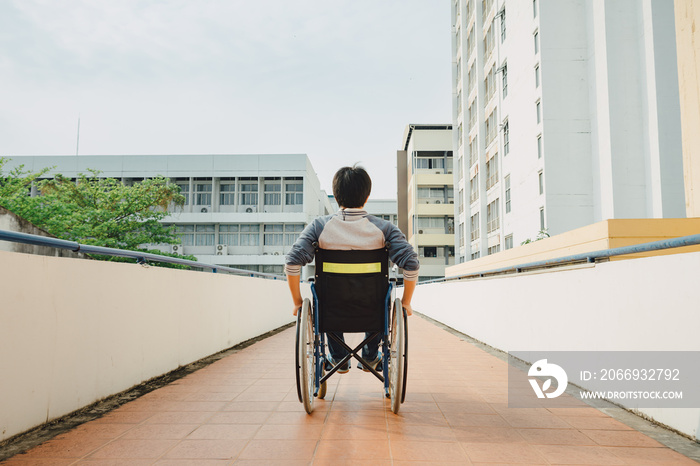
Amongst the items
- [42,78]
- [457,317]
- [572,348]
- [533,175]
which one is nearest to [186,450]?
[572,348]

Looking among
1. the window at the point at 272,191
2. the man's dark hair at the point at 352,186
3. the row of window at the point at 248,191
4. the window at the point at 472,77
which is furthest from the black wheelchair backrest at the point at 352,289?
the window at the point at 272,191

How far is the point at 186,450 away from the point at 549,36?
20.4 meters

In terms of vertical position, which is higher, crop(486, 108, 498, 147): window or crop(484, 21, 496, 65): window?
crop(484, 21, 496, 65): window

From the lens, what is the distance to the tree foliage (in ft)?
85.5

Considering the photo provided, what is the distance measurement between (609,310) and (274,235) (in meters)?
40.0

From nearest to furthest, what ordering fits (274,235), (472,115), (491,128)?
1. (491,128)
2. (472,115)
3. (274,235)

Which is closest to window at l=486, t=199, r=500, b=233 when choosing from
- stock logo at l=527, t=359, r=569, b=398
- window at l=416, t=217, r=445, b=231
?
window at l=416, t=217, r=445, b=231

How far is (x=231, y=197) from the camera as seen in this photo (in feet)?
144

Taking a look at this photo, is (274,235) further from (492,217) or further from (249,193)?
(492,217)

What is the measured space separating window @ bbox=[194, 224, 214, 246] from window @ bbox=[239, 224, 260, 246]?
253cm

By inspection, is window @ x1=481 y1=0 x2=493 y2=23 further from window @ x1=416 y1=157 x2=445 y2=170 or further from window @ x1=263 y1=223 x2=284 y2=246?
window @ x1=263 y1=223 x2=284 y2=246

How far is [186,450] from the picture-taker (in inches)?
116

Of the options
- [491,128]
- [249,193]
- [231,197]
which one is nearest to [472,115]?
[491,128]

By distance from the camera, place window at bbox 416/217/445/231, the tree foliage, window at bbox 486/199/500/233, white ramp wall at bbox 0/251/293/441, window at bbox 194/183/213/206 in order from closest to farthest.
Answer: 1. white ramp wall at bbox 0/251/293/441
2. the tree foliage
3. window at bbox 486/199/500/233
4. window at bbox 194/183/213/206
5. window at bbox 416/217/445/231
